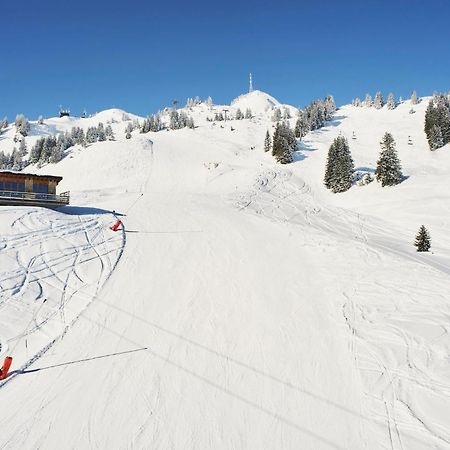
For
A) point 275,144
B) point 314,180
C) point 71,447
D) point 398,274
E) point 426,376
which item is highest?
point 275,144

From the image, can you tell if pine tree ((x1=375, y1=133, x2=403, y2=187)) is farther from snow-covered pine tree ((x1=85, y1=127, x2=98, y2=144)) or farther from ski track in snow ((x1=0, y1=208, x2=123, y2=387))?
snow-covered pine tree ((x1=85, y1=127, x2=98, y2=144))

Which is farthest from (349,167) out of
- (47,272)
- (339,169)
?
(47,272)

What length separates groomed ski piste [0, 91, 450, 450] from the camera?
34.4ft

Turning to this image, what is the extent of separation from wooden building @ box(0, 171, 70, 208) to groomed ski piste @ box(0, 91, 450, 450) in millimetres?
1814

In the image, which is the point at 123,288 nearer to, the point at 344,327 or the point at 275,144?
the point at 344,327

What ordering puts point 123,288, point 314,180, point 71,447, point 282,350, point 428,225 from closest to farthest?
1. point 71,447
2. point 282,350
3. point 123,288
4. point 428,225
5. point 314,180

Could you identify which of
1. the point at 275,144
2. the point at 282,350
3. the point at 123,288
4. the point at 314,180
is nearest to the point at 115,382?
the point at 282,350

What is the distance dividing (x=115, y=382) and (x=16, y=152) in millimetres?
124253

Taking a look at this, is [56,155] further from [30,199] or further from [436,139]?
[436,139]

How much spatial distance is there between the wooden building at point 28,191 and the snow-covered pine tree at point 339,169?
3620 cm

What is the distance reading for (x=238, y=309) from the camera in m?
17.2

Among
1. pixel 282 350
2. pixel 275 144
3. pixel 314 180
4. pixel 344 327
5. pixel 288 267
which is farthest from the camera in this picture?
pixel 275 144

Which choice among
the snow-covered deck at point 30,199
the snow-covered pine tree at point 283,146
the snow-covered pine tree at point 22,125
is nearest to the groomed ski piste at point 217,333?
the snow-covered deck at point 30,199

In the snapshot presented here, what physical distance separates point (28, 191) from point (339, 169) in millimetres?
39663
